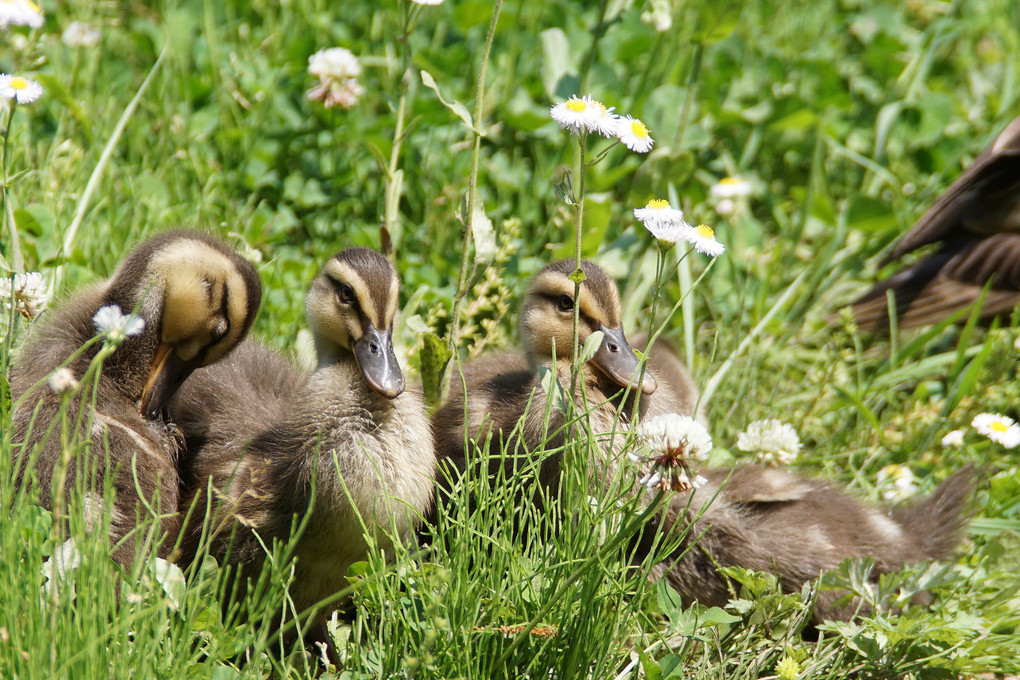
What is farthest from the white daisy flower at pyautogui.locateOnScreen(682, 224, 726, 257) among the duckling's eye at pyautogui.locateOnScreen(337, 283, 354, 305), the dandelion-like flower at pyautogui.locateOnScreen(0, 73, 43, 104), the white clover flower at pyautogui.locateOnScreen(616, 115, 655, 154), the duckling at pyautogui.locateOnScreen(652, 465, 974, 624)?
the dandelion-like flower at pyautogui.locateOnScreen(0, 73, 43, 104)

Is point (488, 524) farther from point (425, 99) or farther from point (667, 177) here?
point (425, 99)

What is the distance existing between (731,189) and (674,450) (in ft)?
8.42

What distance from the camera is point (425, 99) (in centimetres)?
443

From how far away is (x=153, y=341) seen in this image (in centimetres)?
288

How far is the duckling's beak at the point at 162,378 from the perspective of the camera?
9.43ft

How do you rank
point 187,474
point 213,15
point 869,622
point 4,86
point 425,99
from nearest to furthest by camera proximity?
point 869,622 → point 4,86 → point 187,474 → point 425,99 → point 213,15

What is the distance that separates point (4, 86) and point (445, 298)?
154 cm

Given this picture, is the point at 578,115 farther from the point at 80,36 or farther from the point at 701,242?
the point at 80,36

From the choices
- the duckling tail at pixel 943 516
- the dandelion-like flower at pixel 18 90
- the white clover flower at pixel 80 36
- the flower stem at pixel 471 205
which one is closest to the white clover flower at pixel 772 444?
the duckling tail at pixel 943 516

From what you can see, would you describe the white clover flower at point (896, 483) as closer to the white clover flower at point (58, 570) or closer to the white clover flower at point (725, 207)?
the white clover flower at point (725, 207)

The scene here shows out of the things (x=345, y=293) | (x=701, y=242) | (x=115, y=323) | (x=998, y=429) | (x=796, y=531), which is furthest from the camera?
(x=998, y=429)

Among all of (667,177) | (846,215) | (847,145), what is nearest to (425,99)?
(667,177)

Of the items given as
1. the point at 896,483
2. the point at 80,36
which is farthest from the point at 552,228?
the point at 80,36

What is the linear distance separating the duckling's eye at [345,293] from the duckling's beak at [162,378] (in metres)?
0.51
